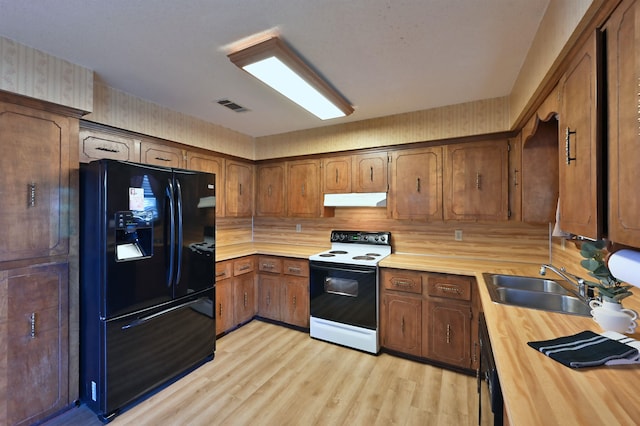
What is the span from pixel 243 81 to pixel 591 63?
2.12m

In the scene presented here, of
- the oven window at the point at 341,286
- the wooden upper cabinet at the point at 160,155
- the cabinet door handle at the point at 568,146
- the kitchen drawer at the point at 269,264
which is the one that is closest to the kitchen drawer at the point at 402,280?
the oven window at the point at 341,286

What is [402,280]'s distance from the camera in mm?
2658

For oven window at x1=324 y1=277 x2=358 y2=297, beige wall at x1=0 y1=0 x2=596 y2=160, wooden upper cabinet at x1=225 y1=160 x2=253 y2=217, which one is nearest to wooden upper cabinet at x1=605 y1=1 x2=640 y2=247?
beige wall at x1=0 y1=0 x2=596 y2=160

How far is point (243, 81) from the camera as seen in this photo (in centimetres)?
228

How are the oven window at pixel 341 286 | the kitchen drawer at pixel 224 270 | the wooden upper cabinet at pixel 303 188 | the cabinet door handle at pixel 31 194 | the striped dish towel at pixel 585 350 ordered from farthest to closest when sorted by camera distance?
1. the wooden upper cabinet at pixel 303 188
2. the kitchen drawer at pixel 224 270
3. the oven window at pixel 341 286
4. the cabinet door handle at pixel 31 194
5. the striped dish towel at pixel 585 350

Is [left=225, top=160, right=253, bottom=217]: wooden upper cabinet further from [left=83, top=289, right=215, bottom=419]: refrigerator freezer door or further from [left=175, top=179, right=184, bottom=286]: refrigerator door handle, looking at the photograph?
[left=83, top=289, right=215, bottom=419]: refrigerator freezer door

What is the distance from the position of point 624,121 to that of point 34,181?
9.80 feet

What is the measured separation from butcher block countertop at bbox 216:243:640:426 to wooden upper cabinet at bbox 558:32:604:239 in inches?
18.4

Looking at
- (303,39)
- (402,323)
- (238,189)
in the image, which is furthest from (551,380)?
(238,189)

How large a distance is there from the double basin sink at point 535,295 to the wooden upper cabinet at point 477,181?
69 cm

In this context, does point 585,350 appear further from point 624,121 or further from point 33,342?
point 33,342

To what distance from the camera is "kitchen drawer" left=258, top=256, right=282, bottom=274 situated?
339 cm

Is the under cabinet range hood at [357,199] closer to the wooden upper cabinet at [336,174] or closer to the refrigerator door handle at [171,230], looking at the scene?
the wooden upper cabinet at [336,174]

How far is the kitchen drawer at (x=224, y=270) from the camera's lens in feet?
9.83
